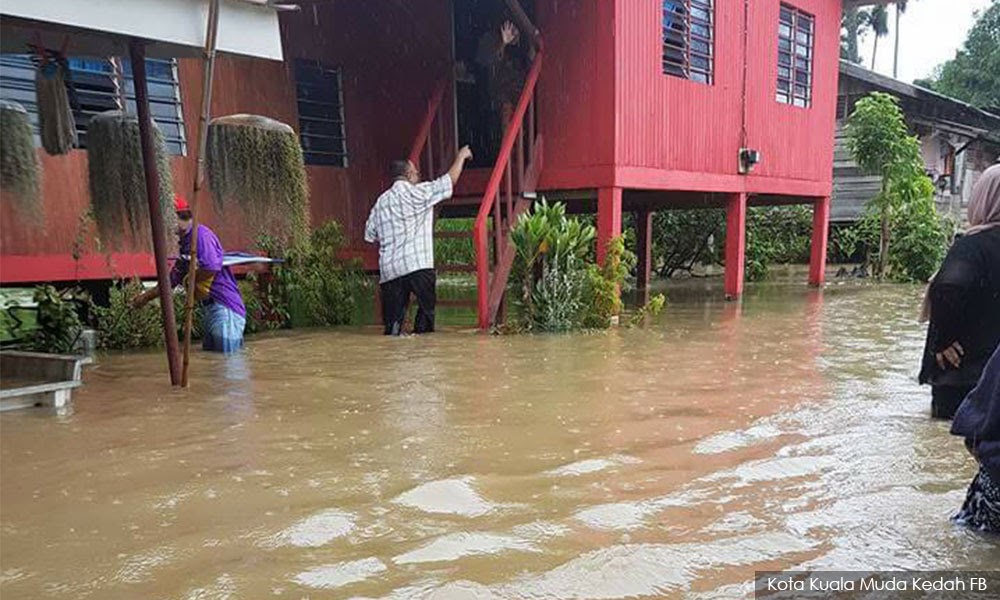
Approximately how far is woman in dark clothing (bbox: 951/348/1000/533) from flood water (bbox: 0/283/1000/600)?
0.09 m

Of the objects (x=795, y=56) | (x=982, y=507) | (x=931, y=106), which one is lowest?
(x=982, y=507)

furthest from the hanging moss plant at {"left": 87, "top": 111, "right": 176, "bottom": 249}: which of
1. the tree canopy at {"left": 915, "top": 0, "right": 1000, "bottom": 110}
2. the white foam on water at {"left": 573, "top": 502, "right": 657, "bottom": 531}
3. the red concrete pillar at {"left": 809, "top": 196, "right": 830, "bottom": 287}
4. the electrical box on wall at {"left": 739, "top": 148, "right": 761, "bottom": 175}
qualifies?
the tree canopy at {"left": 915, "top": 0, "right": 1000, "bottom": 110}

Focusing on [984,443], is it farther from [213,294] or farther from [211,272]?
[213,294]

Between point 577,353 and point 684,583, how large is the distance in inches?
170

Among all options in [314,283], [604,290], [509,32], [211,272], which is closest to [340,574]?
[211,272]

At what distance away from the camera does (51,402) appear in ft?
15.8

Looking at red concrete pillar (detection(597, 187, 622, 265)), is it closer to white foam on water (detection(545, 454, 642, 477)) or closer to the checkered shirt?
the checkered shirt

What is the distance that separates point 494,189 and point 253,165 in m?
2.81

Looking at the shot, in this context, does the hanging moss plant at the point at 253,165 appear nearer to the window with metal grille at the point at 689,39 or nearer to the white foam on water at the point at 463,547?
the white foam on water at the point at 463,547

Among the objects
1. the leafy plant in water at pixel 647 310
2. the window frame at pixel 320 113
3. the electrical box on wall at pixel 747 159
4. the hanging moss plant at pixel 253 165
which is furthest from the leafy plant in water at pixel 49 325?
the electrical box on wall at pixel 747 159

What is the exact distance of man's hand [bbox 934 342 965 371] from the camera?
4168 mm

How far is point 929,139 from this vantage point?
23219 millimetres

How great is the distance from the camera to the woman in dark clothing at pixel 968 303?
13.0 ft

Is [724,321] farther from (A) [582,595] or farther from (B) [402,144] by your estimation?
(A) [582,595]
